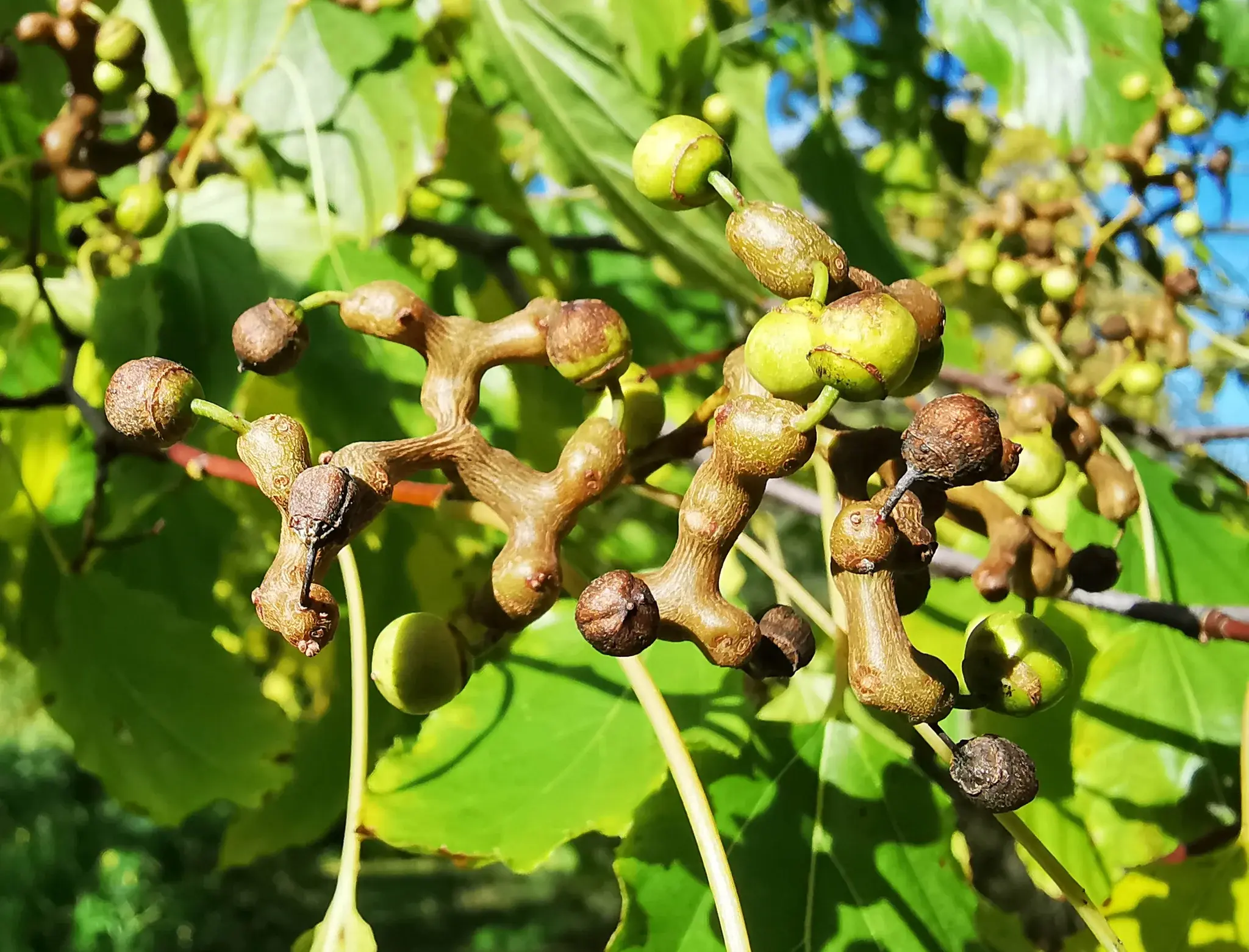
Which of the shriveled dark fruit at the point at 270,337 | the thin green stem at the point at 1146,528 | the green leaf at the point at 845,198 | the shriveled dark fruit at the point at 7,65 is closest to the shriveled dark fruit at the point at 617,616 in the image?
the shriveled dark fruit at the point at 270,337

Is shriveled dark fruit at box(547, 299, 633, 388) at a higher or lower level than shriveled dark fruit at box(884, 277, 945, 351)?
lower

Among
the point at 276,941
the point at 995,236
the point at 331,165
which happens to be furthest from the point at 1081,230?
the point at 276,941

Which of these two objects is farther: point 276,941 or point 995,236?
point 276,941

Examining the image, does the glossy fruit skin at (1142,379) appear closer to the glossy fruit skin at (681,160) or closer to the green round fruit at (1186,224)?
the green round fruit at (1186,224)

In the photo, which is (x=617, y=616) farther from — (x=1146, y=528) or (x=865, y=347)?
(x=1146, y=528)

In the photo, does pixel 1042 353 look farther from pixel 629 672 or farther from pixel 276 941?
pixel 276 941

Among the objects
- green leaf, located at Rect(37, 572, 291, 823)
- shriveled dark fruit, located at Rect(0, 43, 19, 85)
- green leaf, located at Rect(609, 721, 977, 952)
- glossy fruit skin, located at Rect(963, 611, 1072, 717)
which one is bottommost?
green leaf, located at Rect(37, 572, 291, 823)

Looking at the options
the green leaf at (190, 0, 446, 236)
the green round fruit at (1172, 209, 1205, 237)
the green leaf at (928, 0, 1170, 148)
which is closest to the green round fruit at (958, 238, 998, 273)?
the green leaf at (928, 0, 1170, 148)

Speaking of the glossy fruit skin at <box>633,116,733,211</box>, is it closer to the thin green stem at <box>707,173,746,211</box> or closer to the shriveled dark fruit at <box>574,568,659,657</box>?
the thin green stem at <box>707,173,746,211</box>
